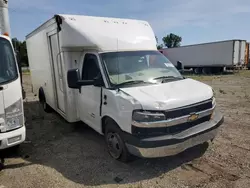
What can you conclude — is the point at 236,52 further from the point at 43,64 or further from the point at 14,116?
the point at 14,116

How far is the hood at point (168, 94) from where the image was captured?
11.4ft

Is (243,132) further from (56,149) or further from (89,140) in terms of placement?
(56,149)

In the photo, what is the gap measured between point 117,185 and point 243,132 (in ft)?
11.8

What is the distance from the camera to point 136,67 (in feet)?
14.9

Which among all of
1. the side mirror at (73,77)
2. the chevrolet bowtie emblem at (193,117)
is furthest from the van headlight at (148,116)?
the side mirror at (73,77)

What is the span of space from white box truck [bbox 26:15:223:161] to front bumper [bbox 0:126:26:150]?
1267 millimetres

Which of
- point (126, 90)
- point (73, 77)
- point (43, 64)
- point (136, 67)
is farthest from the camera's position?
point (43, 64)

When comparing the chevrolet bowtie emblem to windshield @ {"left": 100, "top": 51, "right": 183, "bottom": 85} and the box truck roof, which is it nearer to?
windshield @ {"left": 100, "top": 51, "right": 183, "bottom": 85}

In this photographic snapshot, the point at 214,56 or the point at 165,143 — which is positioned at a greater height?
the point at 214,56

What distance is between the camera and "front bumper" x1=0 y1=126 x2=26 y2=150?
3.96m

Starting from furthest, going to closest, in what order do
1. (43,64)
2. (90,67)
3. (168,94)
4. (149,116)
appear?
(43,64)
(90,67)
(168,94)
(149,116)

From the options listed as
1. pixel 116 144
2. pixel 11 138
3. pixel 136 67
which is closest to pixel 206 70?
pixel 136 67

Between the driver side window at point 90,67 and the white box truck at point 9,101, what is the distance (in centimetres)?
143

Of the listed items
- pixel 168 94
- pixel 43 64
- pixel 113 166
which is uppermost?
pixel 43 64
